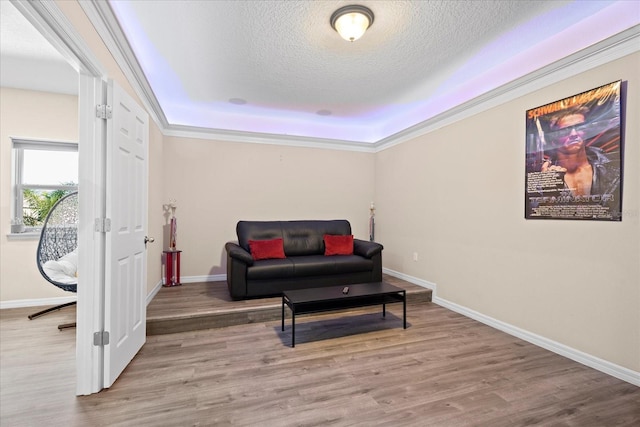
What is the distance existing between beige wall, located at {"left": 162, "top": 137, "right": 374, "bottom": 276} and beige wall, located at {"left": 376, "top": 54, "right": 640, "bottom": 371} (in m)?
0.99

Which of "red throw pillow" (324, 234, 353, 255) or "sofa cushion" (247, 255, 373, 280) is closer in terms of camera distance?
"sofa cushion" (247, 255, 373, 280)

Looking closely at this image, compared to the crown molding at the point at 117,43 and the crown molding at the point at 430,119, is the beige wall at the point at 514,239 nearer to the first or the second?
the crown molding at the point at 430,119

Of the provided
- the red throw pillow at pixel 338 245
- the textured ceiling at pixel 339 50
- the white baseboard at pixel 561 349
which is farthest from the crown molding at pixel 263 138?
the white baseboard at pixel 561 349

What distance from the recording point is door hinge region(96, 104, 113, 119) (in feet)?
6.39

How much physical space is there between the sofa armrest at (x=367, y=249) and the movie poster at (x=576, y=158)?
5.98 feet

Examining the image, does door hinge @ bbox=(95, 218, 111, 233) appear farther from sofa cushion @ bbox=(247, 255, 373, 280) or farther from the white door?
sofa cushion @ bbox=(247, 255, 373, 280)

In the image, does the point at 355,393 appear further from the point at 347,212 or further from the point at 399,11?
the point at 347,212

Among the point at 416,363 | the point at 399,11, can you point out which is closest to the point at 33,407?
the point at 416,363

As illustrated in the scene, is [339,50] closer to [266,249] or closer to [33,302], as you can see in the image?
[266,249]

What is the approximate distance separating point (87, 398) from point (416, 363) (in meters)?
2.36

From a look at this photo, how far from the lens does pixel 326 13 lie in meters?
2.27

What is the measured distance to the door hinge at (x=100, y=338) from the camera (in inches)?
77.6

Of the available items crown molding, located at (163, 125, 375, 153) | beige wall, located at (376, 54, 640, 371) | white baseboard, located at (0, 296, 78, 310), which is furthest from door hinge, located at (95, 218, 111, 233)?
beige wall, located at (376, 54, 640, 371)

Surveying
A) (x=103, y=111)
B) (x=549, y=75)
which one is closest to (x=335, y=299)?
(x=103, y=111)
